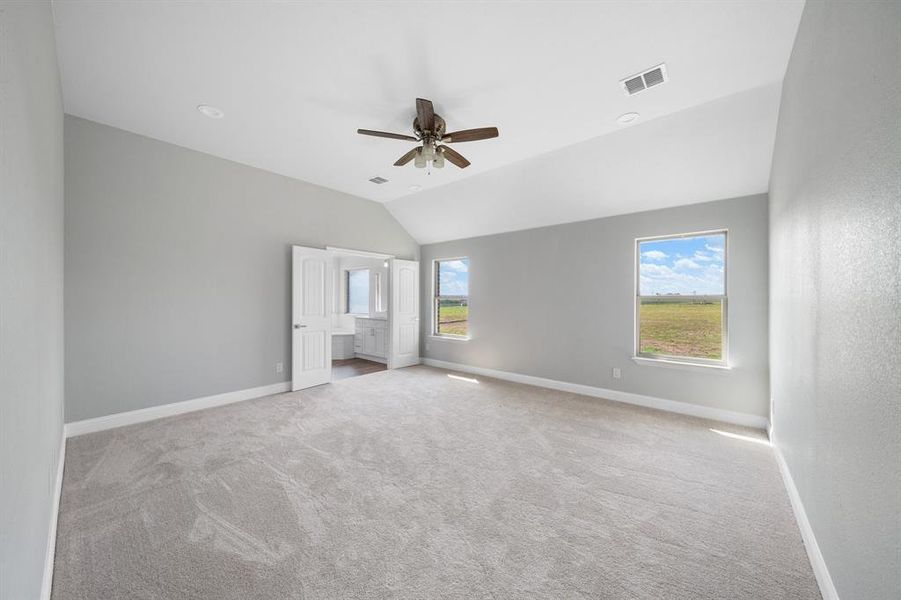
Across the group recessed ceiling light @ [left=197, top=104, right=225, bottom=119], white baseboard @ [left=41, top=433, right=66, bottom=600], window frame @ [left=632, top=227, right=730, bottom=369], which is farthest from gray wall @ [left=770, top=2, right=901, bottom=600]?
recessed ceiling light @ [left=197, top=104, right=225, bottom=119]

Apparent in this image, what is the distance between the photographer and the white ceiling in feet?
6.48

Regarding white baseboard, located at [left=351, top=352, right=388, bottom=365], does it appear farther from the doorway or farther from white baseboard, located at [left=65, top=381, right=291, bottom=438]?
white baseboard, located at [left=65, top=381, right=291, bottom=438]

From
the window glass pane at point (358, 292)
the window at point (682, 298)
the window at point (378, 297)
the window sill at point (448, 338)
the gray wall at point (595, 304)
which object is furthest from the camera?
the window glass pane at point (358, 292)

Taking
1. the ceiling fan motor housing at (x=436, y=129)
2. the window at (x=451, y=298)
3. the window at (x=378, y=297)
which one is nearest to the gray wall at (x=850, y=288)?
the ceiling fan motor housing at (x=436, y=129)

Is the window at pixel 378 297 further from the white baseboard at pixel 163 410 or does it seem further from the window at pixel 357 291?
the white baseboard at pixel 163 410

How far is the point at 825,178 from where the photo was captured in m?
1.45

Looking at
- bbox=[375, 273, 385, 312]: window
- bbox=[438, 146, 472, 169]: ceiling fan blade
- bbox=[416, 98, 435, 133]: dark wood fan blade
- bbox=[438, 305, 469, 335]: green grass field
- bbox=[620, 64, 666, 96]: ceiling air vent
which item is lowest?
bbox=[438, 305, 469, 335]: green grass field

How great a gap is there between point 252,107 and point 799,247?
4.21 metres

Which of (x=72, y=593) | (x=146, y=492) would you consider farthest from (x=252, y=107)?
(x=72, y=593)

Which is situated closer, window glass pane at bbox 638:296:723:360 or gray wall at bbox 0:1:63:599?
gray wall at bbox 0:1:63:599

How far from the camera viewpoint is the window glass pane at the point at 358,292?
818 cm

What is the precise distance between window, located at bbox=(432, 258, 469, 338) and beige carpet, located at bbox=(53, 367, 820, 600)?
3.00m

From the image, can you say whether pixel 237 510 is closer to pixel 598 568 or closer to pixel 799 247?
pixel 598 568

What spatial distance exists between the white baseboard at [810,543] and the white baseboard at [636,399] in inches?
48.1
